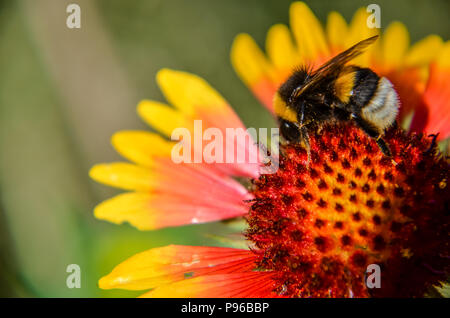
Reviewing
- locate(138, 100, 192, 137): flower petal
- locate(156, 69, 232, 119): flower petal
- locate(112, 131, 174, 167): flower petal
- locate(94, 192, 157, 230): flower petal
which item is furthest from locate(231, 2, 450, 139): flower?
locate(94, 192, 157, 230): flower petal

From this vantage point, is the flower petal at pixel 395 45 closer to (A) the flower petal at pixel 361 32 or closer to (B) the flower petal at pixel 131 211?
(A) the flower petal at pixel 361 32

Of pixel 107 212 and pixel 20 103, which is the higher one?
pixel 20 103

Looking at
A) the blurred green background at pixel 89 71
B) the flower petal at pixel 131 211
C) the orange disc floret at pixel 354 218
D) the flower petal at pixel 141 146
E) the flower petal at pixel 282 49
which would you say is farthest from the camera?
the blurred green background at pixel 89 71

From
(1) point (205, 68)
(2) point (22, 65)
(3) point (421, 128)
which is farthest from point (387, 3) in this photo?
(2) point (22, 65)

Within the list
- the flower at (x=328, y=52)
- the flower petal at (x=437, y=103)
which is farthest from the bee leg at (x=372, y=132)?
the flower at (x=328, y=52)

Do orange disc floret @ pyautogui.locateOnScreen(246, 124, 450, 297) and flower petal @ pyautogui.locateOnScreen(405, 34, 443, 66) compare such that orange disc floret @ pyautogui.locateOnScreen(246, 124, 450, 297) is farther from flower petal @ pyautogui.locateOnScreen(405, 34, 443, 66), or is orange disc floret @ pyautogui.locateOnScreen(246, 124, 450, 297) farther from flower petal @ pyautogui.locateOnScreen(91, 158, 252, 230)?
flower petal @ pyautogui.locateOnScreen(405, 34, 443, 66)

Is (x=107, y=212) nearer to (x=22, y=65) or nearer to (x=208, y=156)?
(x=208, y=156)

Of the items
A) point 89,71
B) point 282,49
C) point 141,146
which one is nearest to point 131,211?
point 141,146
